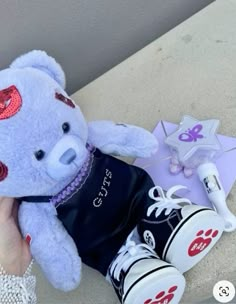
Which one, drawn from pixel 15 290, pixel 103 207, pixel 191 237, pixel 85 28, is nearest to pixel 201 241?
pixel 191 237

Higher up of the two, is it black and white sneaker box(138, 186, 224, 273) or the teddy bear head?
the teddy bear head

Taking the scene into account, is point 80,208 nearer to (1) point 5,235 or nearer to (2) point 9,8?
(1) point 5,235

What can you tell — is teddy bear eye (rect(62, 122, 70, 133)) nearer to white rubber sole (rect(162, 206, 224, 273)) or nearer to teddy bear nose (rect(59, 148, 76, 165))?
teddy bear nose (rect(59, 148, 76, 165))

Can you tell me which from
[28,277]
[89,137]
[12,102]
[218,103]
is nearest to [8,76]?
[12,102]

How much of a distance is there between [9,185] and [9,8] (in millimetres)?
379

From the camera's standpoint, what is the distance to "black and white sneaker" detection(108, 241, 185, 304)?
1.64 ft

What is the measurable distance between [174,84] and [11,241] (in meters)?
0.42

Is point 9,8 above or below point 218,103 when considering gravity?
above

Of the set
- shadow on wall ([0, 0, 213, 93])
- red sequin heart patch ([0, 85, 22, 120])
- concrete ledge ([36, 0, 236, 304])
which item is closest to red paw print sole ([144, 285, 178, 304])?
concrete ledge ([36, 0, 236, 304])

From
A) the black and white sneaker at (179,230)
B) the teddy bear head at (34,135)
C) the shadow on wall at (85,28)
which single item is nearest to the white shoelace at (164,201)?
the black and white sneaker at (179,230)

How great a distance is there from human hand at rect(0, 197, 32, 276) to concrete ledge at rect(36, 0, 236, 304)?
96 millimetres

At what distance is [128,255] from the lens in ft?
1.85

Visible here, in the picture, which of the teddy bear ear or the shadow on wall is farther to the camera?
the shadow on wall

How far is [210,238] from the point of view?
564mm
